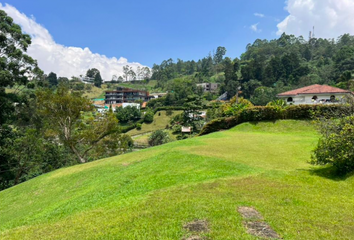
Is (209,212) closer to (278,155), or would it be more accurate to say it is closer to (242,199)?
(242,199)

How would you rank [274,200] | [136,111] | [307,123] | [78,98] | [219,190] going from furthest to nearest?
1. [136,111]
2. [307,123]
3. [78,98]
4. [219,190]
5. [274,200]

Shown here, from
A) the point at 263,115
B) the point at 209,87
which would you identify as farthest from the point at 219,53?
the point at 263,115

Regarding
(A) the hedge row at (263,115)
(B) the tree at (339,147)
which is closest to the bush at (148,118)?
(A) the hedge row at (263,115)

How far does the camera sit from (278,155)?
10688 mm

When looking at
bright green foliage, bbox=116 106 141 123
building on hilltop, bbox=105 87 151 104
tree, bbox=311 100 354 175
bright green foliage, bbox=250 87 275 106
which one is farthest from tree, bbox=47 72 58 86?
tree, bbox=311 100 354 175

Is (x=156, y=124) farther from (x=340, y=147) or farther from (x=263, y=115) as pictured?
(x=340, y=147)

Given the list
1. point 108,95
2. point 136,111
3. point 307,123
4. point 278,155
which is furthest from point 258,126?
point 108,95

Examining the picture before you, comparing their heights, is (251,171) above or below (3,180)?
above

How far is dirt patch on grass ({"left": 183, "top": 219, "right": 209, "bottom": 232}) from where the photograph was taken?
4401mm

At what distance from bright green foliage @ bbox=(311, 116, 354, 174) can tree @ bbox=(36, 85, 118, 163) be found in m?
15.8

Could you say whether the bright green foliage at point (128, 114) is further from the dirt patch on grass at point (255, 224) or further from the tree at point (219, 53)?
the tree at point (219, 53)

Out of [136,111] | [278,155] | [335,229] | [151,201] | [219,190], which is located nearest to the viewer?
[335,229]

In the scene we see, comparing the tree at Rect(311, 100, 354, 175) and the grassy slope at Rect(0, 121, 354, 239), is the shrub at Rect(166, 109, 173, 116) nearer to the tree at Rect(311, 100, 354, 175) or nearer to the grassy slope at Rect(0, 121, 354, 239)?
the grassy slope at Rect(0, 121, 354, 239)

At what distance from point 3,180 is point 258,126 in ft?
75.9
